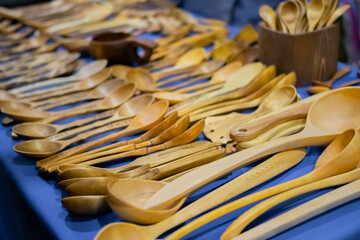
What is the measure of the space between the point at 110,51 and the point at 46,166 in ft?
1.66

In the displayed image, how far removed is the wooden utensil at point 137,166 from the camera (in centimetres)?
57

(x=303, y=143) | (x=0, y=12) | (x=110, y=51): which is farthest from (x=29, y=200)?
(x=0, y=12)

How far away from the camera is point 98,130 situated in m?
0.74

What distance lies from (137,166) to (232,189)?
161 millimetres

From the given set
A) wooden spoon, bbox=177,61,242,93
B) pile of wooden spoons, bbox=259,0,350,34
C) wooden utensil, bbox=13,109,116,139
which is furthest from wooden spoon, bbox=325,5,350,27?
wooden utensil, bbox=13,109,116,139

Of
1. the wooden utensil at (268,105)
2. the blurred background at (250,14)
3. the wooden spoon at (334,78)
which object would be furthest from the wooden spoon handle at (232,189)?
the blurred background at (250,14)

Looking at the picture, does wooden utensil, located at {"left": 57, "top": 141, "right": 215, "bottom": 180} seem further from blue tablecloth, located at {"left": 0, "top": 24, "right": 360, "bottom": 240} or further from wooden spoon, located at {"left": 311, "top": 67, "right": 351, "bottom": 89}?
wooden spoon, located at {"left": 311, "top": 67, "right": 351, "bottom": 89}

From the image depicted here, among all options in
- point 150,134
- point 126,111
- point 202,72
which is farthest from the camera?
point 202,72

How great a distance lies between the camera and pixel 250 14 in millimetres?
1628

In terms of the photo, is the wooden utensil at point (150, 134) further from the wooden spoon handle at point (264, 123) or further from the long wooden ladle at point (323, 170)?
the long wooden ladle at point (323, 170)

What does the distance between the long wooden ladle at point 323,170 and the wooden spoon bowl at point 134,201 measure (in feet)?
0.12

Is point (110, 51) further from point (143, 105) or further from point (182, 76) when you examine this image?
point (143, 105)

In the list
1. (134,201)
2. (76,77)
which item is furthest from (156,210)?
(76,77)

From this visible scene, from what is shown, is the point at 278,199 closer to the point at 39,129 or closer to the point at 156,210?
the point at 156,210
